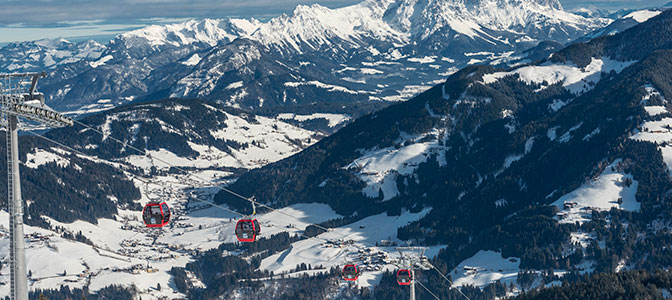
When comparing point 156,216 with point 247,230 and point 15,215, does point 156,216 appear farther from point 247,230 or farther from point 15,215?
point 15,215

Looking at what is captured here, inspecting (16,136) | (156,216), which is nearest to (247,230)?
(156,216)

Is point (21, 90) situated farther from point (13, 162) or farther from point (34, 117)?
point (13, 162)

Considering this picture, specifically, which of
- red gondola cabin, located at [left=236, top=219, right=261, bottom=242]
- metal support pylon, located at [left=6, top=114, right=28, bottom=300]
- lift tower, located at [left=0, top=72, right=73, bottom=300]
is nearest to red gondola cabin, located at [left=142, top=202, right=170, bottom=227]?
red gondola cabin, located at [left=236, top=219, right=261, bottom=242]

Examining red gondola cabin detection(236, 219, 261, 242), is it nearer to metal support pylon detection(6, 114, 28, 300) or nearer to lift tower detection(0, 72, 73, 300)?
lift tower detection(0, 72, 73, 300)

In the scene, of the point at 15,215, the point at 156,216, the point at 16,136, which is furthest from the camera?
the point at 156,216

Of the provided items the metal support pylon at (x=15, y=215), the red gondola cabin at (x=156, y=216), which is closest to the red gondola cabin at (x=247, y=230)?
the red gondola cabin at (x=156, y=216)

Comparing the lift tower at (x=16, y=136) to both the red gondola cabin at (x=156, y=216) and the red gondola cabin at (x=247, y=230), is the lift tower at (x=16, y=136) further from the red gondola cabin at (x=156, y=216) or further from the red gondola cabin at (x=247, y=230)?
the red gondola cabin at (x=247, y=230)

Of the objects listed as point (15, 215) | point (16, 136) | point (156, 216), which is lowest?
point (15, 215)

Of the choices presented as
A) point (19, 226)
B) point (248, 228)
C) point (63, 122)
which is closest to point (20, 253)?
point (19, 226)

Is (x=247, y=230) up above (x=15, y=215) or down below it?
above

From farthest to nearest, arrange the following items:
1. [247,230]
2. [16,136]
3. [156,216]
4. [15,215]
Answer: [247,230] → [156,216] → [16,136] → [15,215]
